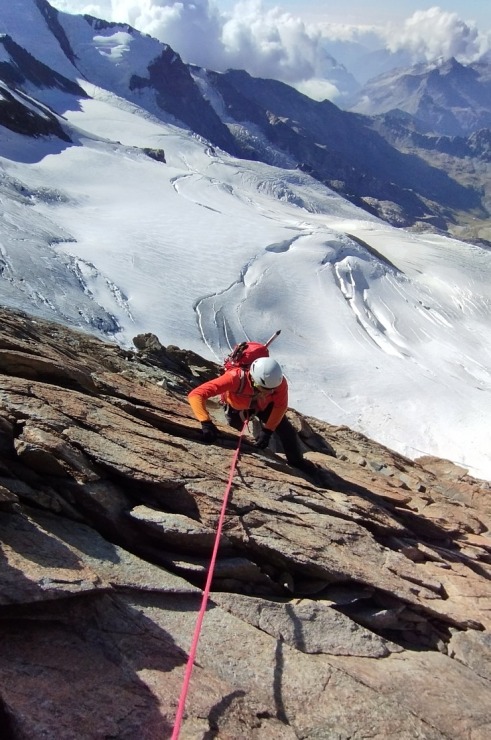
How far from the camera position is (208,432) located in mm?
8414

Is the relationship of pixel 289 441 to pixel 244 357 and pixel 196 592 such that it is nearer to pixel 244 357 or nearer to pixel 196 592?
pixel 244 357

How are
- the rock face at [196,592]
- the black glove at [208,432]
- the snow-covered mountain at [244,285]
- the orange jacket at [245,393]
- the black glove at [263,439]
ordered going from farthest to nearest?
the snow-covered mountain at [244,285] → the black glove at [263,439] → the orange jacket at [245,393] → the black glove at [208,432] → the rock face at [196,592]

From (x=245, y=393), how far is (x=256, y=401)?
0.24 metres

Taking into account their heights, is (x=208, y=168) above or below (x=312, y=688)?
above

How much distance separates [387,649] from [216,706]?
2.22 metres

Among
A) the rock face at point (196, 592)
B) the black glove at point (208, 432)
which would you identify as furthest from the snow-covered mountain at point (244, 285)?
the rock face at point (196, 592)

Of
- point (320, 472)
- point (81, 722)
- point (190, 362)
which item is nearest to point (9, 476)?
point (81, 722)

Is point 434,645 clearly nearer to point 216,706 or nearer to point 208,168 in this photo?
point 216,706

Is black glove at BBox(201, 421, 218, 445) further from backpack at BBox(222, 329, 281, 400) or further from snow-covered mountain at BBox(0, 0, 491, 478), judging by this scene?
snow-covered mountain at BBox(0, 0, 491, 478)

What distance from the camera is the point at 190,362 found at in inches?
650

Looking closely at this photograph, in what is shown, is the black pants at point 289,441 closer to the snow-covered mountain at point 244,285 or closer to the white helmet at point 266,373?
the white helmet at point 266,373

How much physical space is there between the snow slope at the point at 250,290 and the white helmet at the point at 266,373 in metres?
16.8

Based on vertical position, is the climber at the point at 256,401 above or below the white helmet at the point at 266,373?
below

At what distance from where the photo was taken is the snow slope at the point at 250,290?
92.5ft
